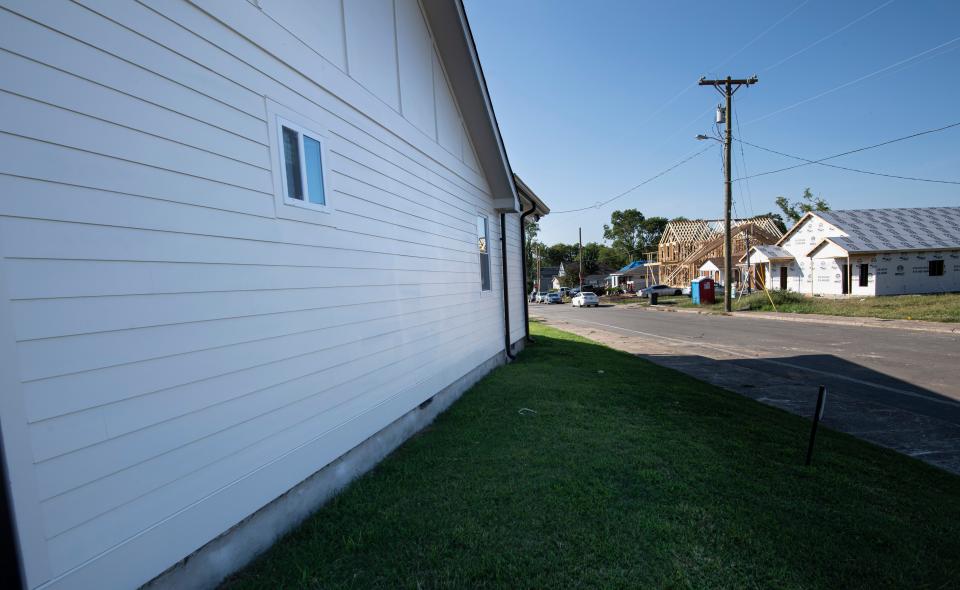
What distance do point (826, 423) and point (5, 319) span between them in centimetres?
865

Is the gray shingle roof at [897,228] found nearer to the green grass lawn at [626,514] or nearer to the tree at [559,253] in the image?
the green grass lawn at [626,514]

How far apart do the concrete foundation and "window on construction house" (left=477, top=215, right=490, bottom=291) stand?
14.7 ft

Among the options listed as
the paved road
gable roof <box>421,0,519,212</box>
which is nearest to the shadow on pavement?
the paved road

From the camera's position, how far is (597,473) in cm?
413

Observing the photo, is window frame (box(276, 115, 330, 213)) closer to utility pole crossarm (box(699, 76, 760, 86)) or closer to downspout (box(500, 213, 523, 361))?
downspout (box(500, 213, 523, 361))

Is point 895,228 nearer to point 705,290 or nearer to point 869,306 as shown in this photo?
point 869,306

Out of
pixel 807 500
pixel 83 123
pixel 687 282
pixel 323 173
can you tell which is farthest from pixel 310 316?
pixel 687 282

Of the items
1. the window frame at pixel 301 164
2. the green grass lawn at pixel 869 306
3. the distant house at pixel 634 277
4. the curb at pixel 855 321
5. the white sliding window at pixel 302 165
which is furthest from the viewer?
the distant house at pixel 634 277

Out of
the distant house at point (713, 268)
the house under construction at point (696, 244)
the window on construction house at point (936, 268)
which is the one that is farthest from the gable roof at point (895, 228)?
the distant house at point (713, 268)

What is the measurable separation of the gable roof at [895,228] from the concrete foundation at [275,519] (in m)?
29.9

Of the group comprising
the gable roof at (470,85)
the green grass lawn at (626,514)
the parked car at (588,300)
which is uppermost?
the gable roof at (470,85)

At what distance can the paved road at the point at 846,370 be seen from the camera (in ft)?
20.2

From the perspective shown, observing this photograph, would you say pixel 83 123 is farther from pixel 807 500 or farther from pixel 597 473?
pixel 807 500

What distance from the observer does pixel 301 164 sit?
3.69 metres
